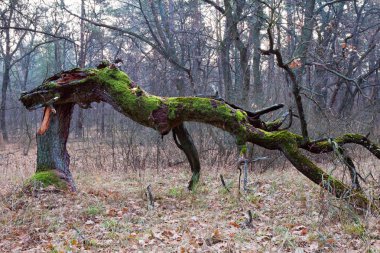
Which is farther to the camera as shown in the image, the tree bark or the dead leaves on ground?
the tree bark

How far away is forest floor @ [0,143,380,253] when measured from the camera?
4820 mm

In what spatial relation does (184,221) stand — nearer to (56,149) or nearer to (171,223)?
(171,223)

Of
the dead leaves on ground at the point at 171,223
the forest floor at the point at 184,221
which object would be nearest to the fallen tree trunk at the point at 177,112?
the forest floor at the point at 184,221

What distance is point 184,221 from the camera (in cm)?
587

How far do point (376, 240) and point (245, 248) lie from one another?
1.57 meters

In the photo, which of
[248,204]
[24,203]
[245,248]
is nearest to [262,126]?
[248,204]

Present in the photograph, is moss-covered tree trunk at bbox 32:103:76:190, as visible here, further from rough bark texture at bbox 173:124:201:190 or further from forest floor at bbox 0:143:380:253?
rough bark texture at bbox 173:124:201:190

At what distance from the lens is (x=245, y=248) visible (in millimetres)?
4613

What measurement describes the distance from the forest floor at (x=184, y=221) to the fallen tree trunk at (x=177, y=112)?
0.67 metres

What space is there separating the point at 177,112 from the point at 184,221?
1918 mm

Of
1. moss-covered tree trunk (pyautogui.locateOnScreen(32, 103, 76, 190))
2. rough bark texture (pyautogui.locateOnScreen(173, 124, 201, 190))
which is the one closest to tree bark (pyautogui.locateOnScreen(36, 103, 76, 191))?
moss-covered tree trunk (pyautogui.locateOnScreen(32, 103, 76, 190))

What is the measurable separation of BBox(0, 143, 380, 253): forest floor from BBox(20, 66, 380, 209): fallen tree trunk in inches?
26.6

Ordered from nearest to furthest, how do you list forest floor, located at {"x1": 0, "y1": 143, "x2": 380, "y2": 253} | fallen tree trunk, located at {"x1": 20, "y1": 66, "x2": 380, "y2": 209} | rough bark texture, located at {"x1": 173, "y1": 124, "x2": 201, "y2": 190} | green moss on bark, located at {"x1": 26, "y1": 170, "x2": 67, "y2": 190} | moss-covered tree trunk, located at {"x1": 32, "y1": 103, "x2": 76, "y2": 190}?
forest floor, located at {"x1": 0, "y1": 143, "x2": 380, "y2": 253} → fallen tree trunk, located at {"x1": 20, "y1": 66, "x2": 380, "y2": 209} → green moss on bark, located at {"x1": 26, "y1": 170, "x2": 67, "y2": 190} → moss-covered tree trunk, located at {"x1": 32, "y1": 103, "x2": 76, "y2": 190} → rough bark texture, located at {"x1": 173, "y1": 124, "x2": 201, "y2": 190}

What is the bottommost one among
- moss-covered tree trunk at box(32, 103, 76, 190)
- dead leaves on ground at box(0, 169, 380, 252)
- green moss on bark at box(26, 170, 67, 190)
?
dead leaves on ground at box(0, 169, 380, 252)
